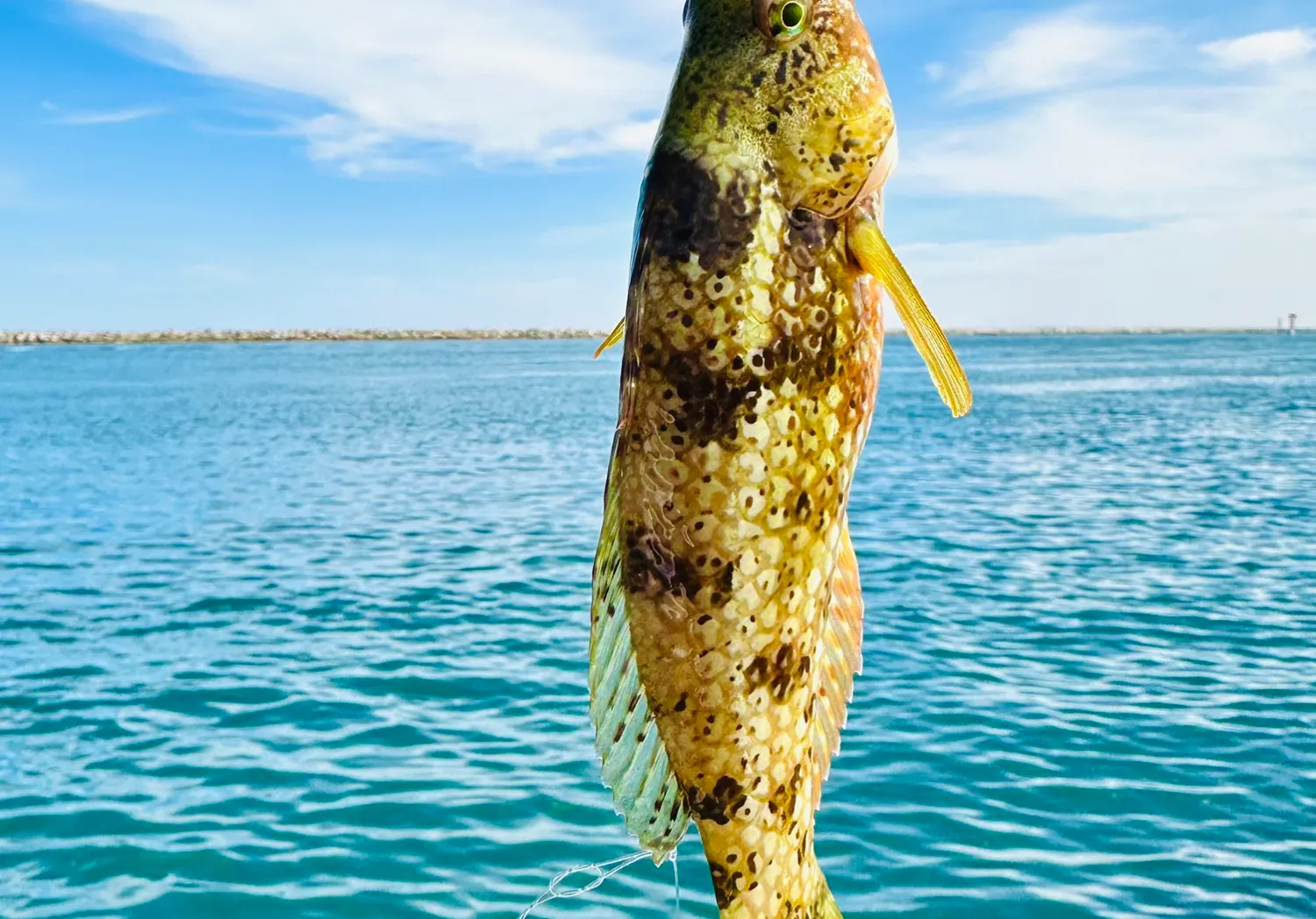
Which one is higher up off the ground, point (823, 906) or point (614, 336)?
point (614, 336)

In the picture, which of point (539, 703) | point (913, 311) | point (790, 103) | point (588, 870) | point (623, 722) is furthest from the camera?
point (539, 703)

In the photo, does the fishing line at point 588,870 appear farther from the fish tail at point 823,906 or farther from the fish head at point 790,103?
the fish head at point 790,103

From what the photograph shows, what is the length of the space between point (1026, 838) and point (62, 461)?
124 feet

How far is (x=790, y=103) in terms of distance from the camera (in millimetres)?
2277

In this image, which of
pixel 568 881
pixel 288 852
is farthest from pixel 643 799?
pixel 288 852

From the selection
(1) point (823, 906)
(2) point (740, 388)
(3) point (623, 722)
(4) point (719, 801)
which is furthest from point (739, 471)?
(1) point (823, 906)

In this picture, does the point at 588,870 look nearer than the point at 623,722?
No

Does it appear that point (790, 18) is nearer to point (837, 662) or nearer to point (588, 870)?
point (837, 662)

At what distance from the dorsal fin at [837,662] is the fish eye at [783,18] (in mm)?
1033

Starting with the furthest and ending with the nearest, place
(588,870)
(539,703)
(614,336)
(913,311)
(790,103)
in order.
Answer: (539,703), (588,870), (614,336), (790,103), (913,311)

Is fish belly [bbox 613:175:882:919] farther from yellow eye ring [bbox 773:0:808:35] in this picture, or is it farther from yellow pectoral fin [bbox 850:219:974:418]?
yellow eye ring [bbox 773:0:808:35]

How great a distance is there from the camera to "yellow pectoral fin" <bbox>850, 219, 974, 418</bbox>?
7.14 ft

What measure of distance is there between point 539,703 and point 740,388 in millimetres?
12141

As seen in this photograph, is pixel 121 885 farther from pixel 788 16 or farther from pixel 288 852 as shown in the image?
pixel 788 16
